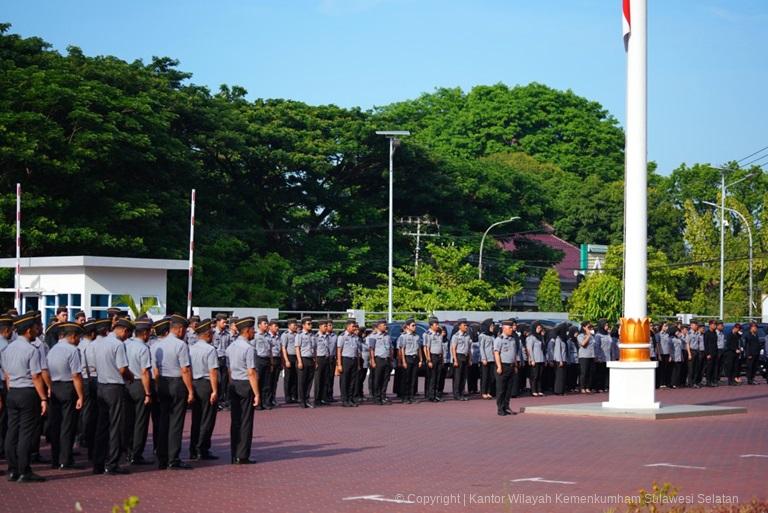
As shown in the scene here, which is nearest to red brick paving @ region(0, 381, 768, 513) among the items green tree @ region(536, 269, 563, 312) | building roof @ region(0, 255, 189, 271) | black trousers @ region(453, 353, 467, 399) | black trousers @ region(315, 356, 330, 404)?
black trousers @ region(315, 356, 330, 404)

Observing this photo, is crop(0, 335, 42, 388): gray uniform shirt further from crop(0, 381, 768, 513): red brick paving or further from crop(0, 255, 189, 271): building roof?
crop(0, 255, 189, 271): building roof

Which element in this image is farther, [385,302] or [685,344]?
[385,302]

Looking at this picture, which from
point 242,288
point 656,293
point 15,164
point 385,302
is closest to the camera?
point 15,164

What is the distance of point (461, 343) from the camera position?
28219 mm

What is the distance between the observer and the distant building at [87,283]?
32281 mm

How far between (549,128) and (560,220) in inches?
409

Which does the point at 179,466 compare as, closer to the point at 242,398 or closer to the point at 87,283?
the point at 242,398

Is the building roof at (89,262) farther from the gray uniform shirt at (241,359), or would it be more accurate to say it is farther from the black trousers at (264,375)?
the gray uniform shirt at (241,359)

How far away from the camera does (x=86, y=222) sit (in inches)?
1697

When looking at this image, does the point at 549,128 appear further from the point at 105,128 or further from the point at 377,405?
the point at 377,405

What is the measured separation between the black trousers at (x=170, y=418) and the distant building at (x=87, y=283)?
57.2 ft

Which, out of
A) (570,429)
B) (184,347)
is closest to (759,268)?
(570,429)

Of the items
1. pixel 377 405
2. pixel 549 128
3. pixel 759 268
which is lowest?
pixel 377 405

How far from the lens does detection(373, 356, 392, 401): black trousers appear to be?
26.8 m
